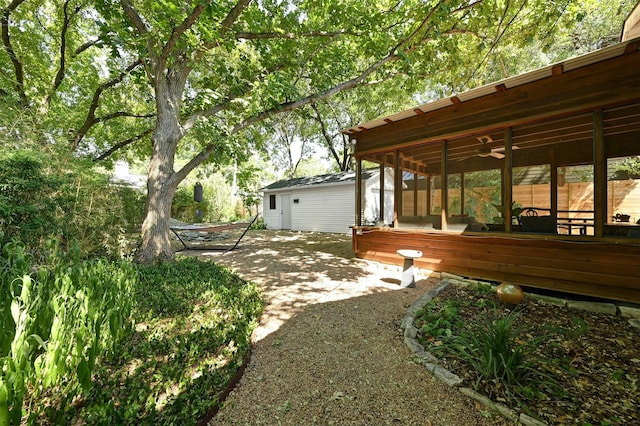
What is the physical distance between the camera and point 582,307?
9.84ft

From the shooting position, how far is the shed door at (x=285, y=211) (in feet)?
43.6

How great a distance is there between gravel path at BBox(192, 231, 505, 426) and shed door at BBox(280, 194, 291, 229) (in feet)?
31.3

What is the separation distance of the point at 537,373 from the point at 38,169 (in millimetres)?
5018

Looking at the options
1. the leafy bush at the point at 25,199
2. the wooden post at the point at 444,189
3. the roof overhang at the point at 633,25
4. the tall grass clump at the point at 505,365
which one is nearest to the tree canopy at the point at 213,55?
the roof overhang at the point at 633,25

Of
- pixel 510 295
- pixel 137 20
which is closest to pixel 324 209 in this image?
pixel 137 20

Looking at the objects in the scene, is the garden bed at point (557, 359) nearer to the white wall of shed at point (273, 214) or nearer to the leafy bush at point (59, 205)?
the leafy bush at point (59, 205)

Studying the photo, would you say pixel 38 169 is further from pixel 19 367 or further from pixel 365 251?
pixel 365 251

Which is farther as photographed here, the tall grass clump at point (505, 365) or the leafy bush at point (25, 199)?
the leafy bush at point (25, 199)

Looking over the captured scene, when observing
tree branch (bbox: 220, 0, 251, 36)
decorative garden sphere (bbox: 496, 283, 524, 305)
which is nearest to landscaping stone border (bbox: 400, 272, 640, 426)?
decorative garden sphere (bbox: 496, 283, 524, 305)

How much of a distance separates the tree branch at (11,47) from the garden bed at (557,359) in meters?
9.26

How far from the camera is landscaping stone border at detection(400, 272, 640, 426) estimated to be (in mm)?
1498

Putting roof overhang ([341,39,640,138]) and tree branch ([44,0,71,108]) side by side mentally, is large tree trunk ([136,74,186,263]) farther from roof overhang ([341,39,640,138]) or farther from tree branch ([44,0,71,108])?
tree branch ([44,0,71,108])

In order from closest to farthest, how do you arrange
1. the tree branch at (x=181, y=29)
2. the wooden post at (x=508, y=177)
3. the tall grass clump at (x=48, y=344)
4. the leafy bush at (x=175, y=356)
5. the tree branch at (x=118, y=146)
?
the tall grass clump at (x=48, y=344) < the leafy bush at (x=175, y=356) < the tree branch at (x=181, y=29) < the wooden post at (x=508, y=177) < the tree branch at (x=118, y=146)

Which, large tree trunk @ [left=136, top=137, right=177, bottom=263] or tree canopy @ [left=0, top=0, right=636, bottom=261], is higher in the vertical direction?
tree canopy @ [left=0, top=0, right=636, bottom=261]
